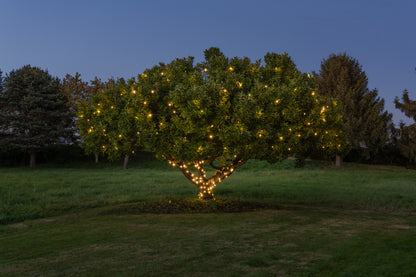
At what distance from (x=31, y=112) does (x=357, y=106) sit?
38.1 m

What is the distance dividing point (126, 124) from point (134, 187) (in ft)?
35.8

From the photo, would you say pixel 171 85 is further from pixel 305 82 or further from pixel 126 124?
pixel 305 82

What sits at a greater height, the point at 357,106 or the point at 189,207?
the point at 357,106

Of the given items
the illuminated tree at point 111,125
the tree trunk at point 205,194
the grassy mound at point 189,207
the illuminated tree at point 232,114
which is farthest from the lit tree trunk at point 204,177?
the illuminated tree at point 111,125

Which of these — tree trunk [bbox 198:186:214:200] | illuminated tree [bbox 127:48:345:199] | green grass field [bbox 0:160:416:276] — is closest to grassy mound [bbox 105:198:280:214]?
green grass field [bbox 0:160:416:276]

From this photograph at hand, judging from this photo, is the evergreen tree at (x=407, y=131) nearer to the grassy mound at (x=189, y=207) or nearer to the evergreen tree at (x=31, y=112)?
the grassy mound at (x=189, y=207)

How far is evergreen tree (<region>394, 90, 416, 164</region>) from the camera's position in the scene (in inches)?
1613

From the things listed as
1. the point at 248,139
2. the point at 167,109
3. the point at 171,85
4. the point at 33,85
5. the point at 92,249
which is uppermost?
the point at 33,85

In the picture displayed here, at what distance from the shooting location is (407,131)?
41.6 metres

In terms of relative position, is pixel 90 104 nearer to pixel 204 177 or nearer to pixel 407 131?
pixel 204 177

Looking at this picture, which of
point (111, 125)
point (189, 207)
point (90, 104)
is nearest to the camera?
point (111, 125)

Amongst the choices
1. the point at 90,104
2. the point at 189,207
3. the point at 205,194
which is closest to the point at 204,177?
the point at 205,194

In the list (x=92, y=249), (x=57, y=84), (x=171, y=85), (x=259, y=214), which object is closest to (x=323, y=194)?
(x=259, y=214)

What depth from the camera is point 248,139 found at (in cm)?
1358
